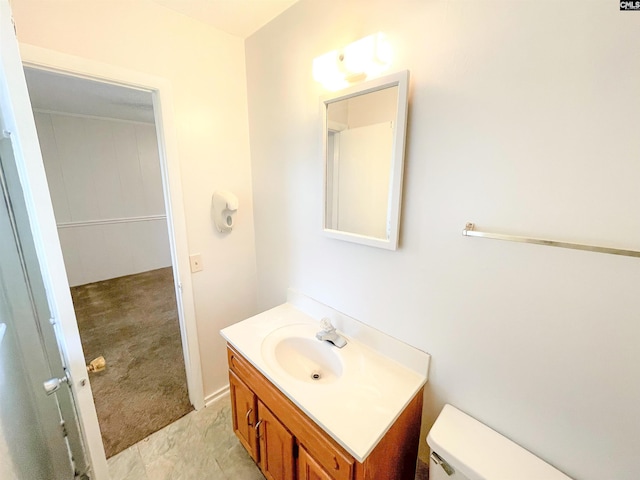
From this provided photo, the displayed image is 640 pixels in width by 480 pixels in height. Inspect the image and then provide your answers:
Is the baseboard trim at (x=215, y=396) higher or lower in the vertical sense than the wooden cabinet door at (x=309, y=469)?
lower

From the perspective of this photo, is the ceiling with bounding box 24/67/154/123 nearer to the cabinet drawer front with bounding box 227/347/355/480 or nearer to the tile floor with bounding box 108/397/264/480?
the cabinet drawer front with bounding box 227/347/355/480

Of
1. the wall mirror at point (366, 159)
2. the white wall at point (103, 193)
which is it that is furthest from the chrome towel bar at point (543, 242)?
the white wall at point (103, 193)

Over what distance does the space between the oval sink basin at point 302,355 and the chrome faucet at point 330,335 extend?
0.03m

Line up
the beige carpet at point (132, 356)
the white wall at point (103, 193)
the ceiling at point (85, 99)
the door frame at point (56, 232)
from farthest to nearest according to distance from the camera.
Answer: the white wall at point (103, 193)
the ceiling at point (85, 99)
the beige carpet at point (132, 356)
the door frame at point (56, 232)

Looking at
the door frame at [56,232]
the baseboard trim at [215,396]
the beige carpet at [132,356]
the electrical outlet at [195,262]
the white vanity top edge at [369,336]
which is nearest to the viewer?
the door frame at [56,232]

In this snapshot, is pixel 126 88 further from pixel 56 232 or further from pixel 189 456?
pixel 189 456

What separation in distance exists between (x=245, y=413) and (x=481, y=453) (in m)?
1.09

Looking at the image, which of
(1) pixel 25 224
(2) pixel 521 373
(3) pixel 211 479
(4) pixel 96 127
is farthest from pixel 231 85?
(4) pixel 96 127

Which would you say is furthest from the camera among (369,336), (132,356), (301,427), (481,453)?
(132,356)

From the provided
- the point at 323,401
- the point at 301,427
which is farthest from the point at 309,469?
the point at 323,401

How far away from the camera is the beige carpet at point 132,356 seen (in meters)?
1.78

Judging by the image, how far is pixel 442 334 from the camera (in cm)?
105

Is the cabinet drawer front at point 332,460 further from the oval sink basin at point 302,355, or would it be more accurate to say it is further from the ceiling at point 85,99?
the ceiling at point 85,99

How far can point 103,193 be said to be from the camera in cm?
399
